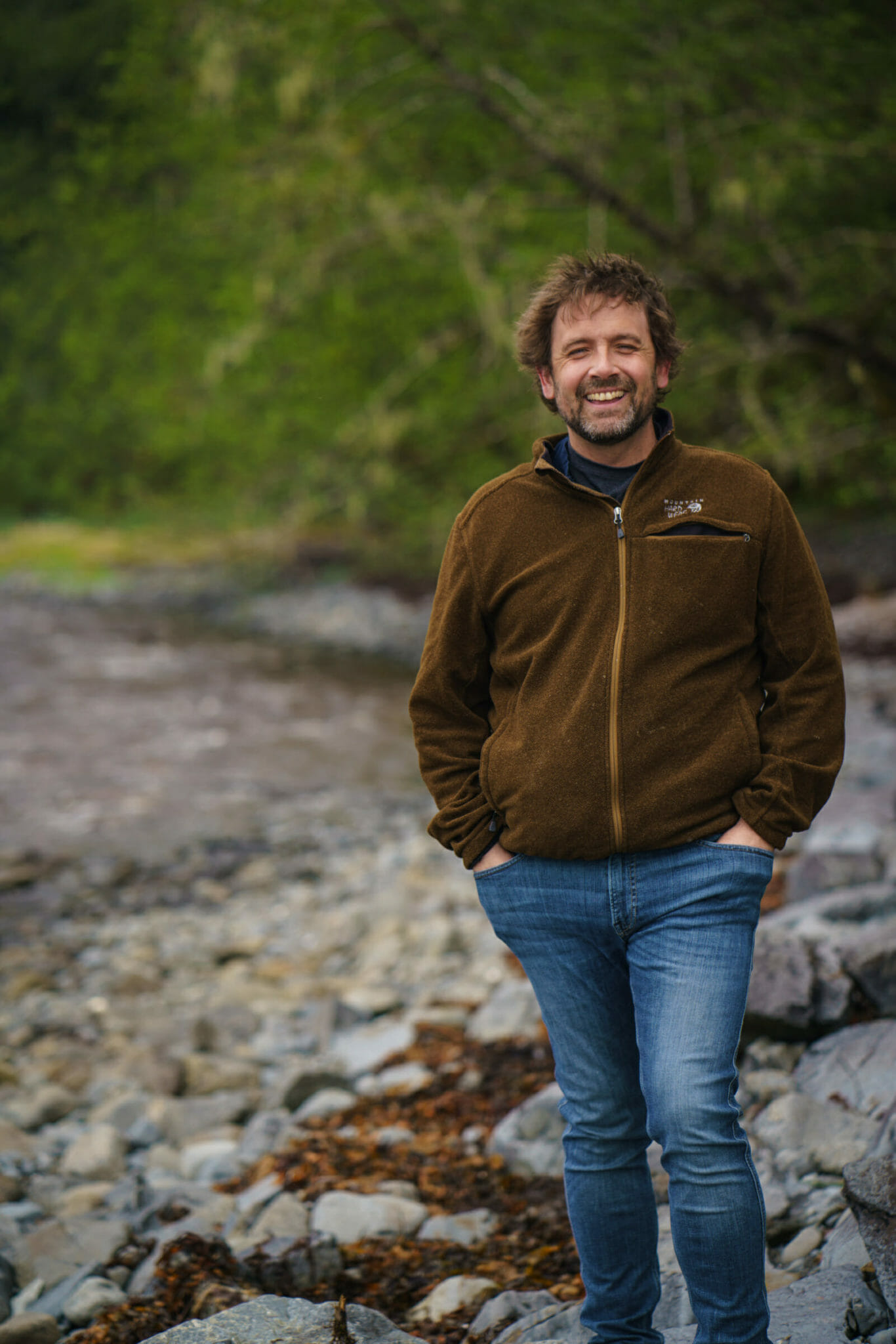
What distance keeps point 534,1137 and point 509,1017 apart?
1.06 m

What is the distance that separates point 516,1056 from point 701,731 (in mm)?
2609

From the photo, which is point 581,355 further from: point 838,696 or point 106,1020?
point 106,1020

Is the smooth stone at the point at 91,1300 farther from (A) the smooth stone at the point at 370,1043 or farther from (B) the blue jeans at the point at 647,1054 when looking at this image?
(A) the smooth stone at the point at 370,1043

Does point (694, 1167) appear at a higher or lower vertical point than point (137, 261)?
lower

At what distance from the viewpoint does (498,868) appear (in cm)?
237

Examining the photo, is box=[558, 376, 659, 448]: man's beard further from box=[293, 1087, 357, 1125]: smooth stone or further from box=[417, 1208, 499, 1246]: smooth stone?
box=[293, 1087, 357, 1125]: smooth stone

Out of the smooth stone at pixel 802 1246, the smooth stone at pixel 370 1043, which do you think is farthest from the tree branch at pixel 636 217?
the smooth stone at pixel 802 1246

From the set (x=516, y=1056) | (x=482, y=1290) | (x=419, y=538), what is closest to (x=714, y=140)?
(x=419, y=538)

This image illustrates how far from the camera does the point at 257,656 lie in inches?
669

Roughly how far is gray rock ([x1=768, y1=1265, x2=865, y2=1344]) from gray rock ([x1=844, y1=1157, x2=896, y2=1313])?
89 millimetres

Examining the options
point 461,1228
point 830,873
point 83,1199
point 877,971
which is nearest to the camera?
point 461,1228

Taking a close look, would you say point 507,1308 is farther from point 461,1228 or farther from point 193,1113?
point 193,1113

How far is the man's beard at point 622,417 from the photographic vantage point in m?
2.27

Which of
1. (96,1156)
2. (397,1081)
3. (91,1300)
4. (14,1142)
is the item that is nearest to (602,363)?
(91,1300)
